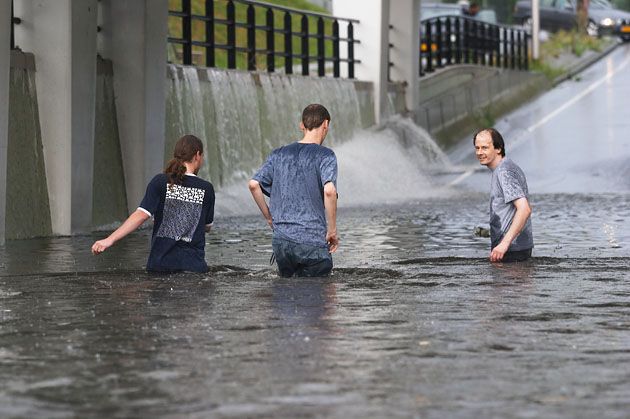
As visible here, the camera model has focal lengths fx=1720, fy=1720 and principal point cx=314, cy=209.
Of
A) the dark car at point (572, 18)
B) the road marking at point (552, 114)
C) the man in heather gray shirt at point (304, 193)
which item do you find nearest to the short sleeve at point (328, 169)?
the man in heather gray shirt at point (304, 193)

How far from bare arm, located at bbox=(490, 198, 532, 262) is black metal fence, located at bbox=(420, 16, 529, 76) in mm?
28076

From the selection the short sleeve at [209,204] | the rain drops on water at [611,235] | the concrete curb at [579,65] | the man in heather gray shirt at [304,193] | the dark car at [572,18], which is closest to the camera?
the man in heather gray shirt at [304,193]

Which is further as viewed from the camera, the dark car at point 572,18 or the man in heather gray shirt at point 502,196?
the dark car at point 572,18

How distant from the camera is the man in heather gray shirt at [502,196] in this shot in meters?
12.7

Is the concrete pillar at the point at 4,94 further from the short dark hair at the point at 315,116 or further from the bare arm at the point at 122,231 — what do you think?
A: the short dark hair at the point at 315,116

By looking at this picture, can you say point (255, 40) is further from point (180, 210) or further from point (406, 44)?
point (180, 210)

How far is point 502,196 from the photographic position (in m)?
12.9

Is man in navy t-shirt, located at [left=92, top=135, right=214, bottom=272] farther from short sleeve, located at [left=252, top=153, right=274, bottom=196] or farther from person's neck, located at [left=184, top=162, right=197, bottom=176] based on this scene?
short sleeve, located at [left=252, top=153, right=274, bottom=196]

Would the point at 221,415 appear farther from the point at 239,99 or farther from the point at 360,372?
the point at 239,99

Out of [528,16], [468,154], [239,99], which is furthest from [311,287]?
[528,16]

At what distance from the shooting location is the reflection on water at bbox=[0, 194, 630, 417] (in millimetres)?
6863

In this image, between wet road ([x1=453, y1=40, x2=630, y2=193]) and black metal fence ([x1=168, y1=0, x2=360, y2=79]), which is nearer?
black metal fence ([x1=168, y1=0, x2=360, y2=79])

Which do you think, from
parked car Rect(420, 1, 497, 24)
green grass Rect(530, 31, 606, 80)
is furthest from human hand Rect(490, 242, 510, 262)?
parked car Rect(420, 1, 497, 24)

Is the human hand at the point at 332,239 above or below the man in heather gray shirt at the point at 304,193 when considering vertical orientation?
below
